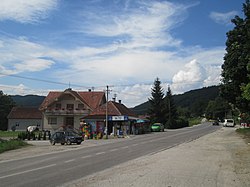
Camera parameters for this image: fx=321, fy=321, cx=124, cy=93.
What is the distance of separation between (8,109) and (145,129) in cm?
5055

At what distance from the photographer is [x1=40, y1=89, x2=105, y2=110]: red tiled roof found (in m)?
67.3

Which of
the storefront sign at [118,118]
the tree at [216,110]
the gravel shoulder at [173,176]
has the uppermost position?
the tree at [216,110]

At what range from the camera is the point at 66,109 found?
2650 inches

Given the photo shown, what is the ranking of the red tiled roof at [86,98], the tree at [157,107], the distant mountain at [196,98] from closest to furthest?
the red tiled roof at [86,98] → the tree at [157,107] → the distant mountain at [196,98]

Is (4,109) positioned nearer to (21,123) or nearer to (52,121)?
(21,123)

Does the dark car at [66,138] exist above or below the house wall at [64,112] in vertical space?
below

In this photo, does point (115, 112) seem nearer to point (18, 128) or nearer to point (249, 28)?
point (249, 28)

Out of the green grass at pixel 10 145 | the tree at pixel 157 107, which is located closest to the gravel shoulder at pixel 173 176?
the green grass at pixel 10 145

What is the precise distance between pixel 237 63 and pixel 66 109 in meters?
42.7

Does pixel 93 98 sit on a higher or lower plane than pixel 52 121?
higher

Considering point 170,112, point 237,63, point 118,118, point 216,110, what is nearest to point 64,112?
point 118,118

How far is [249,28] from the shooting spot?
101 ft

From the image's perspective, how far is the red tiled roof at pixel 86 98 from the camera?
67.3 metres

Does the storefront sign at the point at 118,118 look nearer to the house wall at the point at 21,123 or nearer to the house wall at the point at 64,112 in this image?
the house wall at the point at 64,112
